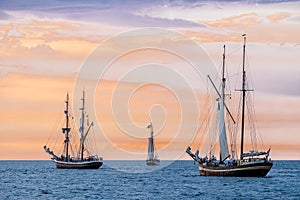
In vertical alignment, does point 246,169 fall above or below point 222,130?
below

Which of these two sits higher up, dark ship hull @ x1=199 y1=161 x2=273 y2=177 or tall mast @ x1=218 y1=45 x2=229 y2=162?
tall mast @ x1=218 y1=45 x2=229 y2=162

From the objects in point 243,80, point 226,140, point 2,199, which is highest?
point 243,80

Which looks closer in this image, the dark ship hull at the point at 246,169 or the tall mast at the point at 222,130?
the dark ship hull at the point at 246,169

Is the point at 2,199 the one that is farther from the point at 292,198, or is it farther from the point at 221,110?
the point at 221,110

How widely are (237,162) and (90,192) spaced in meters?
40.8

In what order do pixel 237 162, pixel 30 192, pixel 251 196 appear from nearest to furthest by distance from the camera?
pixel 251 196 → pixel 30 192 → pixel 237 162

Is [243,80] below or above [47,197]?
above

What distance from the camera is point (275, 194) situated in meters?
125

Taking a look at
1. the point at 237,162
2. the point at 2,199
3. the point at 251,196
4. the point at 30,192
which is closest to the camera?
the point at 2,199

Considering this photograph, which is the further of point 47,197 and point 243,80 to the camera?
point 243,80

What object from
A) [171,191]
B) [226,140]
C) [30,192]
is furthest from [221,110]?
[30,192]

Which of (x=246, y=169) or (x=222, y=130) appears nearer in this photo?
(x=246, y=169)

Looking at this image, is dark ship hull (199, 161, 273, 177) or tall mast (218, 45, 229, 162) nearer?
dark ship hull (199, 161, 273, 177)

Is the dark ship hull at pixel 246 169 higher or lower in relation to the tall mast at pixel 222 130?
lower
